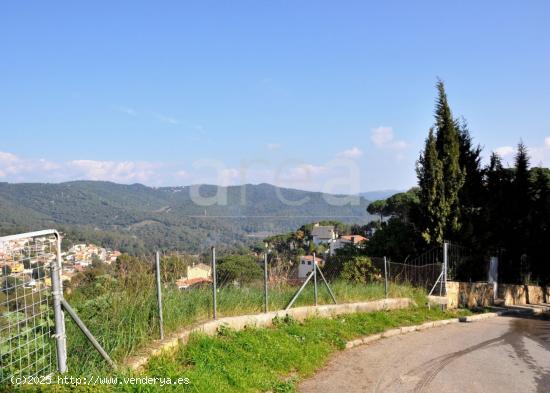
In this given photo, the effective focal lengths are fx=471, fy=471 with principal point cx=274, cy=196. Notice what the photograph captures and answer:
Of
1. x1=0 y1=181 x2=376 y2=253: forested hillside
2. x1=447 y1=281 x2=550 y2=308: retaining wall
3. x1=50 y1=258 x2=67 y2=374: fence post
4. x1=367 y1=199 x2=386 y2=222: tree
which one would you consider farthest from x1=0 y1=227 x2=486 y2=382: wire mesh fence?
x1=367 y1=199 x2=386 y2=222: tree

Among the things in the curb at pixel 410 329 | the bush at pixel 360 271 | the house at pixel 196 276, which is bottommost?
the curb at pixel 410 329

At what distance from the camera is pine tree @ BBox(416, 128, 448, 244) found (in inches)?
724

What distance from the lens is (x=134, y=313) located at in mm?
6742

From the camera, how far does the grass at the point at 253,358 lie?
561 cm

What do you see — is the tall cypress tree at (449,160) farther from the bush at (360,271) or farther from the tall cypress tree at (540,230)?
the tall cypress tree at (540,230)

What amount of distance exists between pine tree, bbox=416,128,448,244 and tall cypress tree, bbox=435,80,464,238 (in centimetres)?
26

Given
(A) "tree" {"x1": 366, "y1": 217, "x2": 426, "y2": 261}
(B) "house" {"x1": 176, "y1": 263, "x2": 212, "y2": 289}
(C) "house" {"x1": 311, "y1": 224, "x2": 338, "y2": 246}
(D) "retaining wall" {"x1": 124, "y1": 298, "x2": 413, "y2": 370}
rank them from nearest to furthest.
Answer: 1. (D) "retaining wall" {"x1": 124, "y1": 298, "x2": 413, "y2": 370}
2. (B) "house" {"x1": 176, "y1": 263, "x2": 212, "y2": 289}
3. (A) "tree" {"x1": 366, "y1": 217, "x2": 426, "y2": 261}
4. (C) "house" {"x1": 311, "y1": 224, "x2": 338, "y2": 246}

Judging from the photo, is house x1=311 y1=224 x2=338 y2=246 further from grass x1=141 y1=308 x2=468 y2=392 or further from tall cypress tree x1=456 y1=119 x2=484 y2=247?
grass x1=141 y1=308 x2=468 y2=392

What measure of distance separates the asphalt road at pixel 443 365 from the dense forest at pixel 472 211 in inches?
274

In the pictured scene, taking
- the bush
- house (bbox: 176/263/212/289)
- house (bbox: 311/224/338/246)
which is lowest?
house (bbox: 311/224/338/246)

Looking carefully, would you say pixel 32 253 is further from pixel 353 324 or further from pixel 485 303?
pixel 485 303

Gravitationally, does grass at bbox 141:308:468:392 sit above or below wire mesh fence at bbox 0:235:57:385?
below

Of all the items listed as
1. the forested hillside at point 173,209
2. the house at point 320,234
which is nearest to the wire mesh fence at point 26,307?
the forested hillside at point 173,209

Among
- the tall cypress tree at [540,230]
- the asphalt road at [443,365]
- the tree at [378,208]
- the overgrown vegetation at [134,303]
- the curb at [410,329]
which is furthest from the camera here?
the tree at [378,208]
